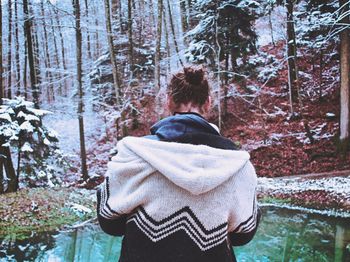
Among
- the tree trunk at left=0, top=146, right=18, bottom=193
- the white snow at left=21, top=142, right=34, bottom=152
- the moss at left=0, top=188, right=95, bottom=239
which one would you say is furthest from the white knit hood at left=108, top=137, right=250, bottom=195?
the tree trunk at left=0, top=146, right=18, bottom=193

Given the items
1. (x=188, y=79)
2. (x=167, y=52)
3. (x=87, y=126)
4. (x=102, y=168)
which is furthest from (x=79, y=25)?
(x=188, y=79)

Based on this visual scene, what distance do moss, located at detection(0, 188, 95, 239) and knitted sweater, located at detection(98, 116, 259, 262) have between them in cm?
717

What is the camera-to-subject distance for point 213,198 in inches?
59.0

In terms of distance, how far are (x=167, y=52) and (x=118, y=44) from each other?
98.1 inches

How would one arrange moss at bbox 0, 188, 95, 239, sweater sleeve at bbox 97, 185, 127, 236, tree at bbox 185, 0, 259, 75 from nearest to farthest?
sweater sleeve at bbox 97, 185, 127, 236, moss at bbox 0, 188, 95, 239, tree at bbox 185, 0, 259, 75

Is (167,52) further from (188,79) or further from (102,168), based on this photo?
(188,79)

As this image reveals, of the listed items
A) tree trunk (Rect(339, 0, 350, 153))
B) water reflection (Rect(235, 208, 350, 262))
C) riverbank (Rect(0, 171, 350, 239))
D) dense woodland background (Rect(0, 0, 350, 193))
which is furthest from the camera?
tree trunk (Rect(339, 0, 350, 153))

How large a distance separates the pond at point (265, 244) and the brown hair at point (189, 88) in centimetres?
529

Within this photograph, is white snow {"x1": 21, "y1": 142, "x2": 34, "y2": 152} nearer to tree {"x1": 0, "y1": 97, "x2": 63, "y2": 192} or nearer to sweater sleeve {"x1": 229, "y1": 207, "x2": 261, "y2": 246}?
tree {"x1": 0, "y1": 97, "x2": 63, "y2": 192}

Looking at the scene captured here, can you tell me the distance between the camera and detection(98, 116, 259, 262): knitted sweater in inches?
58.0

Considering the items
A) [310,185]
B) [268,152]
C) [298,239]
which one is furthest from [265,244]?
[268,152]

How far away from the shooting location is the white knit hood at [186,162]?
56.7 inches

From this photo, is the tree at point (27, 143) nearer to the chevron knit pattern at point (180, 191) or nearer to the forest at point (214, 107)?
the forest at point (214, 107)

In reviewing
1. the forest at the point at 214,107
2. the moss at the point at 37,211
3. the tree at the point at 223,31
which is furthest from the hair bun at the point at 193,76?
the tree at the point at 223,31
